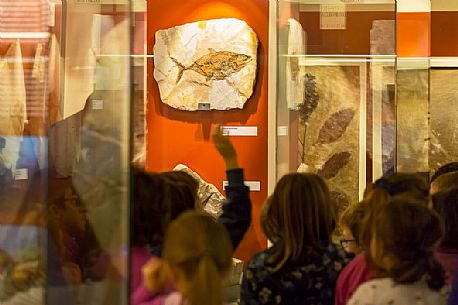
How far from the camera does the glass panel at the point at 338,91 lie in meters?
4.17

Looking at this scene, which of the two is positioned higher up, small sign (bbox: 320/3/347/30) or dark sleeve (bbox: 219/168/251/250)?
small sign (bbox: 320/3/347/30)

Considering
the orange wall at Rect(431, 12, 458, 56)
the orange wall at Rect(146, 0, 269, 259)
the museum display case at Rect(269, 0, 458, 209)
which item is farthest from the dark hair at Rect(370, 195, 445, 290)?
the orange wall at Rect(431, 12, 458, 56)

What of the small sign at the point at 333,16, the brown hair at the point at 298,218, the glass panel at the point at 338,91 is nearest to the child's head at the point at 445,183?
the brown hair at the point at 298,218

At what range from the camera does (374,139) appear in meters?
4.25

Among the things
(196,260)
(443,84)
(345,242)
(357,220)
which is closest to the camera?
(196,260)

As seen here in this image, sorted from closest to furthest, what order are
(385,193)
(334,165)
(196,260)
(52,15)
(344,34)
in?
(196,260) → (385,193) → (52,15) → (344,34) → (334,165)

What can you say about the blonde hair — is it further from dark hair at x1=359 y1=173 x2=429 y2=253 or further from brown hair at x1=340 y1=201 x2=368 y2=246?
brown hair at x1=340 y1=201 x2=368 y2=246

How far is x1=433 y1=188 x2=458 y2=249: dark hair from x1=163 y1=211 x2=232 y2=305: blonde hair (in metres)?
0.86

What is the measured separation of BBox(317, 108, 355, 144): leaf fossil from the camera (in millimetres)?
4465

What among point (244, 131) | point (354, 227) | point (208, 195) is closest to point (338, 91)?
point (244, 131)

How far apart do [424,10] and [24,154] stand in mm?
2291

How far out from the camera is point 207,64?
15.5 feet

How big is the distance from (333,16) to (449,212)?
1.74 metres

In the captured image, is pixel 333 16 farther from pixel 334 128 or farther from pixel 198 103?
pixel 198 103
